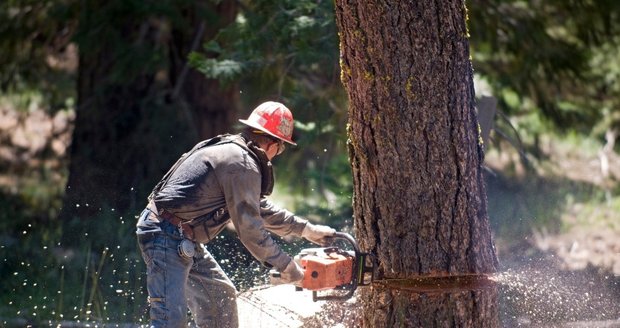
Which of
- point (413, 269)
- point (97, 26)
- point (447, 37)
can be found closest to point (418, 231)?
point (413, 269)

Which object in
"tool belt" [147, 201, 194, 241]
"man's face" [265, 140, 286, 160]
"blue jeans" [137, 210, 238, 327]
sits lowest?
"blue jeans" [137, 210, 238, 327]

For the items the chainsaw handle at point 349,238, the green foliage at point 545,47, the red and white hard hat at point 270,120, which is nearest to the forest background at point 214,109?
the green foliage at point 545,47

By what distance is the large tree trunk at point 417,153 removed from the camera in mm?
5195

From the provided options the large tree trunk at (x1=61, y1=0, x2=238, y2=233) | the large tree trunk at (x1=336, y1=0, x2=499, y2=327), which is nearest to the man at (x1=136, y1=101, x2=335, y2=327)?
the large tree trunk at (x1=336, y1=0, x2=499, y2=327)

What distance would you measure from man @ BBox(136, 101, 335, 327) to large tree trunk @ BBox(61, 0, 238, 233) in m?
4.69

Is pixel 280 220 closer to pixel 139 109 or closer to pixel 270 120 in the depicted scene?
pixel 270 120

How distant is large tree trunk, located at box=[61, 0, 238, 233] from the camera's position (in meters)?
10.3

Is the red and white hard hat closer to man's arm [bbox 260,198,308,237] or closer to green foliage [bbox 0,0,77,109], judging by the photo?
man's arm [bbox 260,198,308,237]

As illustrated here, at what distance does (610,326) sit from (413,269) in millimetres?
2482

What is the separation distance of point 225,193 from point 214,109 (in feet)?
20.3

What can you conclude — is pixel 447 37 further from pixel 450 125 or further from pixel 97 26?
pixel 97 26

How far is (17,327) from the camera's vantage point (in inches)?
285

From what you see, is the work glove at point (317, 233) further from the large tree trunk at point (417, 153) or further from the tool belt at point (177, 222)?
the tool belt at point (177, 222)

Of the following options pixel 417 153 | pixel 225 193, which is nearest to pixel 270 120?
pixel 225 193
